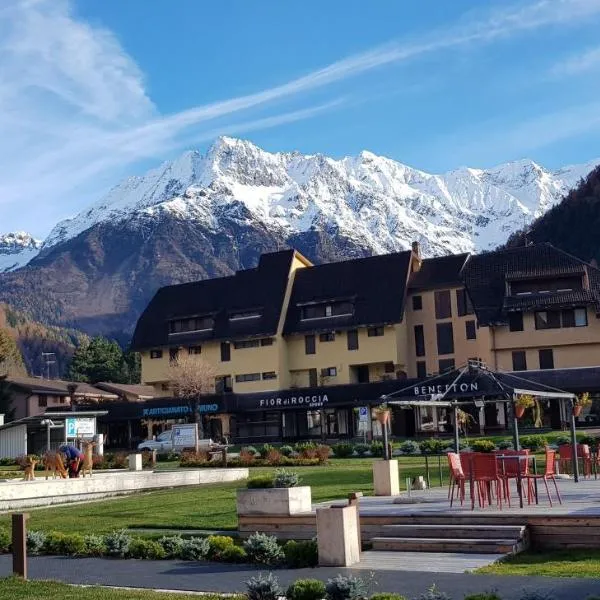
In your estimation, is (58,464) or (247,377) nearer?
(58,464)

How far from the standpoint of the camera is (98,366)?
10600 cm

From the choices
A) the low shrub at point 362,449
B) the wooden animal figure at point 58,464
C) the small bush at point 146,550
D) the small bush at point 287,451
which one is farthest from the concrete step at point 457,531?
the low shrub at point 362,449

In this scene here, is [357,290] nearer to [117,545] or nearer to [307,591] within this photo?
[117,545]

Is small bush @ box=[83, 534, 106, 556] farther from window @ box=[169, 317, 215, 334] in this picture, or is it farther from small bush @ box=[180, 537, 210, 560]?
window @ box=[169, 317, 215, 334]

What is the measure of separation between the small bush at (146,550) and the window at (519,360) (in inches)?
1832

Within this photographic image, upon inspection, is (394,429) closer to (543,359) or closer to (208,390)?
(543,359)

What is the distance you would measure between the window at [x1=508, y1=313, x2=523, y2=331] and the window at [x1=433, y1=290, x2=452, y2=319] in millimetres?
5887

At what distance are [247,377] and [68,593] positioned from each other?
55961 millimetres

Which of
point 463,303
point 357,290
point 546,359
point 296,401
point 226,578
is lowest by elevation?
point 226,578

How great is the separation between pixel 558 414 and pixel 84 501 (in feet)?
108

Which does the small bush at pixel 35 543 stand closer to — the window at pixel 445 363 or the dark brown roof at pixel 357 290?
the dark brown roof at pixel 357 290

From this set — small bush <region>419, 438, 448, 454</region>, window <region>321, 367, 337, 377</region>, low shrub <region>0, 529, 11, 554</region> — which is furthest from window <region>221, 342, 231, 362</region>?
low shrub <region>0, 529, 11, 554</region>

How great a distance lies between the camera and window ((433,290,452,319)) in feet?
212

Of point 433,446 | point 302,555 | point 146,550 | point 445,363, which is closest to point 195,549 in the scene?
point 146,550
